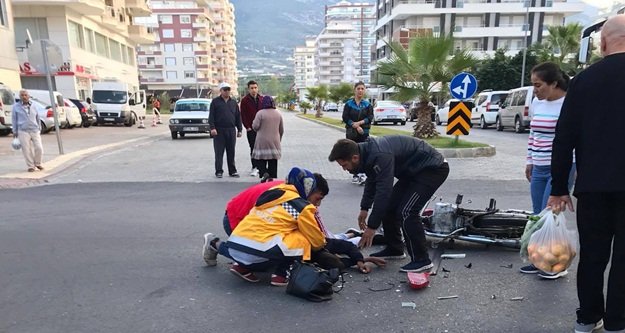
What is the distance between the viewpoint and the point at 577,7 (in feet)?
180

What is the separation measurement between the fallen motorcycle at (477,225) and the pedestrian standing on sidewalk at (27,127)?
857 centimetres

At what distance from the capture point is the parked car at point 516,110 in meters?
17.5

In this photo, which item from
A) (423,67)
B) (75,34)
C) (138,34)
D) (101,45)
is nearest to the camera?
(423,67)

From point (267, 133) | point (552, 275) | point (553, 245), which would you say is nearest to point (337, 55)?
point (267, 133)

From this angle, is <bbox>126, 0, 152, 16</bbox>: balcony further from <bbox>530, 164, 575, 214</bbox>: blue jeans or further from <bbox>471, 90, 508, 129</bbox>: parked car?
<bbox>530, 164, 575, 214</bbox>: blue jeans

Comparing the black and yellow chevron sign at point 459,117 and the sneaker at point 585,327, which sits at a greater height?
the black and yellow chevron sign at point 459,117

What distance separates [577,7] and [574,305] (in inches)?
2495

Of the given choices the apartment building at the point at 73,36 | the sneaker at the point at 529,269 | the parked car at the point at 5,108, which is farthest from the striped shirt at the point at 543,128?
the apartment building at the point at 73,36

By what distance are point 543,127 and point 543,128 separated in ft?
0.03

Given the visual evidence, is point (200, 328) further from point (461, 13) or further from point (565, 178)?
point (461, 13)

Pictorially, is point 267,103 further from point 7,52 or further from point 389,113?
point 7,52

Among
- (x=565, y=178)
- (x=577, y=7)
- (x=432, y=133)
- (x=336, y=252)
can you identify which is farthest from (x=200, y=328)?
(x=577, y=7)

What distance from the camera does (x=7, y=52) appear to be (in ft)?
77.2

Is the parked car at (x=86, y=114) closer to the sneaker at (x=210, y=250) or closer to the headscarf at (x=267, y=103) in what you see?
the headscarf at (x=267, y=103)
